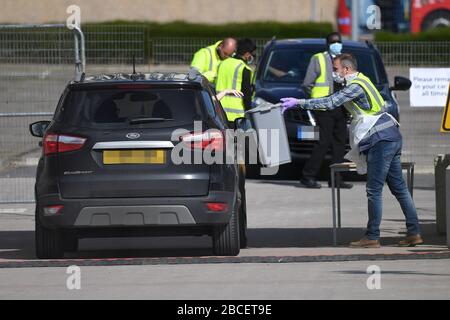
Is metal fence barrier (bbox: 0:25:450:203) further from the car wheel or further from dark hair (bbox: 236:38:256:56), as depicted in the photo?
the car wheel

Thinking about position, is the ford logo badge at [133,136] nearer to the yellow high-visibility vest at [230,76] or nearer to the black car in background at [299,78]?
the yellow high-visibility vest at [230,76]

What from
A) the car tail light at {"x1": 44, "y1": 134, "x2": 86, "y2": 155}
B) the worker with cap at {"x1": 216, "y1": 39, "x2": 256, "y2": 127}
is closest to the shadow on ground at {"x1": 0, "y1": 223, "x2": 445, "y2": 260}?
the car tail light at {"x1": 44, "y1": 134, "x2": 86, "y2": 155}

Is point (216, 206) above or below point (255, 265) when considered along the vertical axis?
above

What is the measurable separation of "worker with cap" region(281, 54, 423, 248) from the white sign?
6857 millimetres

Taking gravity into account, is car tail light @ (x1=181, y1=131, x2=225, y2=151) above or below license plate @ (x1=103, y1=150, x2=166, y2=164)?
above

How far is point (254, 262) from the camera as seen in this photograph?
1109cm

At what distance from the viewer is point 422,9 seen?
36.2m

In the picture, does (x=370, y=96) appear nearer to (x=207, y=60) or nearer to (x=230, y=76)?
(x=230, y=76)

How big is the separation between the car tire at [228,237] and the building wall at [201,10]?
27.4 meters

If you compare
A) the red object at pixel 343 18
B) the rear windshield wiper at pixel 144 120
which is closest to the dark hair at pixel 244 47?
the rear windshield wiper at pixel 144 120

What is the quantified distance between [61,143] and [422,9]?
26.5 metres

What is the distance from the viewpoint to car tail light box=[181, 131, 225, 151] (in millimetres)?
10766

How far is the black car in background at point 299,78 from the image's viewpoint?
57.5ft

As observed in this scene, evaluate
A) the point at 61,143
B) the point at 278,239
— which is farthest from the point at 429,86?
the point at 61,143
